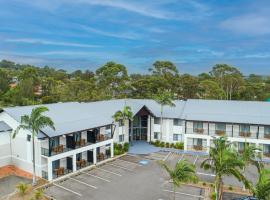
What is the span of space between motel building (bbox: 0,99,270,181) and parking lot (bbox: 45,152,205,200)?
8.30 feet

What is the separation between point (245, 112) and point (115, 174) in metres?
24.1

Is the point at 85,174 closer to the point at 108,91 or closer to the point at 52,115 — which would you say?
the point at 52,115

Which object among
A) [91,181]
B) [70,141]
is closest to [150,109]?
[70,141]

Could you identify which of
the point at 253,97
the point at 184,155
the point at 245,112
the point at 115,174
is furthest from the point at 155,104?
the point at 253,97

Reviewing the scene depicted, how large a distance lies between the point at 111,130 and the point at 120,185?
498 inches

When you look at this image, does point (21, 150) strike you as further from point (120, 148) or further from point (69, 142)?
point (120, 148)

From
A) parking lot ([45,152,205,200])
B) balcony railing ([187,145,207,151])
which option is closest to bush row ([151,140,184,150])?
balcony railing ([187,145,207,151])

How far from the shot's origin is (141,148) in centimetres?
4503

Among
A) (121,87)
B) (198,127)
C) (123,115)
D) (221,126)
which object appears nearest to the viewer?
(221,126)

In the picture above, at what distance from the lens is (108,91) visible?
254 feet

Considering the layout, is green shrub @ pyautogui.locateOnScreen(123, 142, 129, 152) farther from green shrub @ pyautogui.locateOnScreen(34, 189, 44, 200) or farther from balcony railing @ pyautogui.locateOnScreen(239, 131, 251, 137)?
green shrub @ pyautogui.locateOnScreen(34, 189, 44, 200)

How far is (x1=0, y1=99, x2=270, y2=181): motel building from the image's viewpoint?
108 ft

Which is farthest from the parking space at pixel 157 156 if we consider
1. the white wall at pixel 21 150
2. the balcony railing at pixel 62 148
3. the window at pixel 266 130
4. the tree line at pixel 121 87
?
the tree line at pixel 121 87

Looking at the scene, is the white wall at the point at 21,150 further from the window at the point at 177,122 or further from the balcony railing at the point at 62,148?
the window at the point at 177,122
